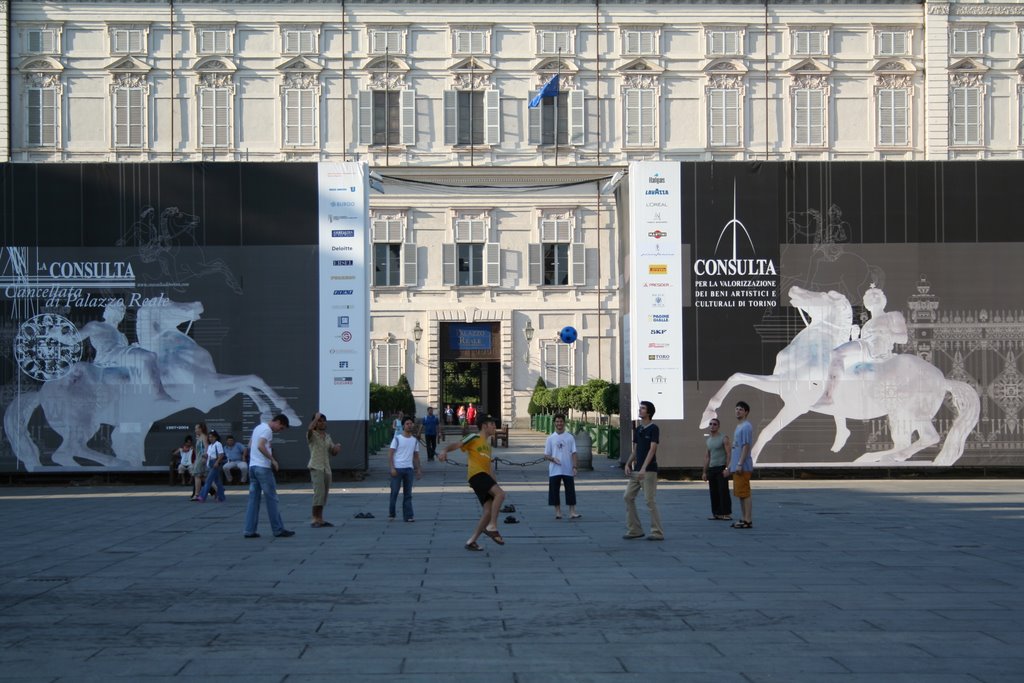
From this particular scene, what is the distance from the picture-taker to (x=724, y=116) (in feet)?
167

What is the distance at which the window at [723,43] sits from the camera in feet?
167

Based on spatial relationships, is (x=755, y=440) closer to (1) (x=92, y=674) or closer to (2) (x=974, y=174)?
(2) (x=974, y=174)

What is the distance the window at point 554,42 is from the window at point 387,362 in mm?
13330

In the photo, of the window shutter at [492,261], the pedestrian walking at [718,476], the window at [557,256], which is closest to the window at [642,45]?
the window at [557,256]

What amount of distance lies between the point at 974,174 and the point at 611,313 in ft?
87.6

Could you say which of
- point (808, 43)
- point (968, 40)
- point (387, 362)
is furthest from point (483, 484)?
point (968, 40)

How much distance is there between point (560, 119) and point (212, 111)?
13838 millimetres

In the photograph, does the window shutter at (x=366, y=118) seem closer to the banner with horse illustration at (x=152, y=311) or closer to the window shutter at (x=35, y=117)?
the window shutter at (x=35, y=117)

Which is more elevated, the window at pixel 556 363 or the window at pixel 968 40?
the window at pixel 968 40

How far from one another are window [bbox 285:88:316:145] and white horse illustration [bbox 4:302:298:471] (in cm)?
2623

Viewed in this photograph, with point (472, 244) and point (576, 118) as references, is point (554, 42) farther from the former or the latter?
point (472, 244)

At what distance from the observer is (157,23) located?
50188 mm

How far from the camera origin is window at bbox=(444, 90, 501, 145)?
168 feet

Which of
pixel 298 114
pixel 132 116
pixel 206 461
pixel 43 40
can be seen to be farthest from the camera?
pixel 298 114
